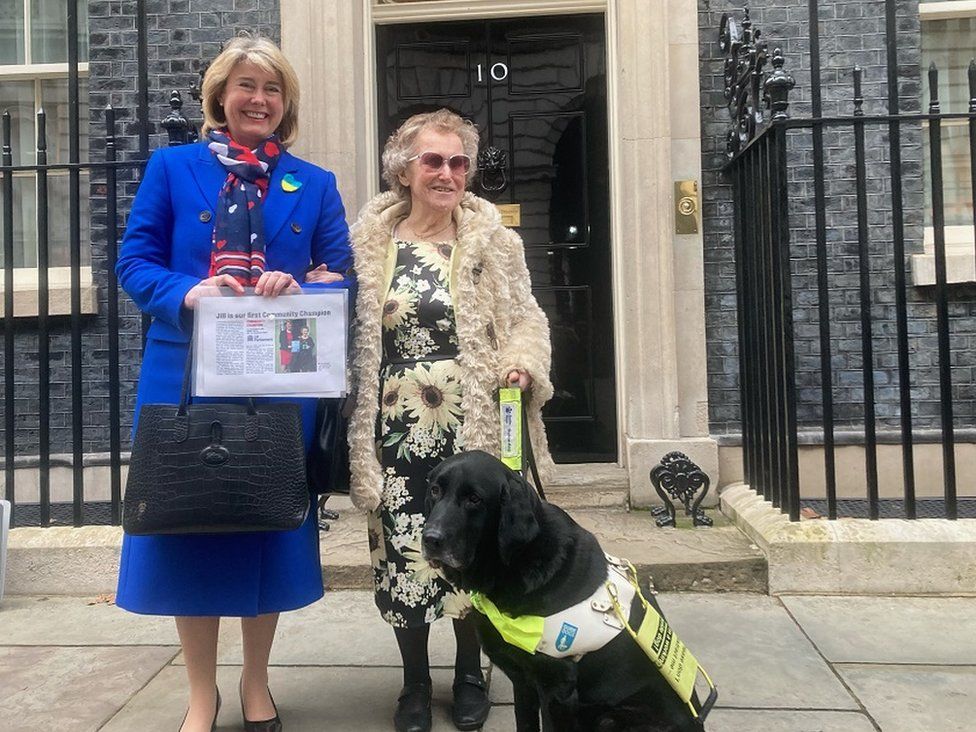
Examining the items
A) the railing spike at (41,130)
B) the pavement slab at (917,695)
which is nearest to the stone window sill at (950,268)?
the pavement slab at (917,695)

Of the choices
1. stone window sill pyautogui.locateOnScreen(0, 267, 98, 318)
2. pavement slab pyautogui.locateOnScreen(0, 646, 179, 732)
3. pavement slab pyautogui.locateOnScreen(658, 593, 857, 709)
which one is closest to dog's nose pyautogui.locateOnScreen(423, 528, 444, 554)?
pavement slab pyautogui.locateOnScreen(658, 593, 857, 709)

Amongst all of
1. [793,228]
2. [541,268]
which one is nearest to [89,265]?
[541,268]

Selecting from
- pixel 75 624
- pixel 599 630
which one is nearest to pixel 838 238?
pixel 599 630

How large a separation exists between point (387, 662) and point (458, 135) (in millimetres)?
1882

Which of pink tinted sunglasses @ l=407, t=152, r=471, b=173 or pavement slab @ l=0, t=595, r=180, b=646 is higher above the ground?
pink tinted sunglasses @ l=407, t=152, r=471, b=173

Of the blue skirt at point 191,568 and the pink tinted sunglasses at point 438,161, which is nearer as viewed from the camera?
the blue skirt at point 191,568

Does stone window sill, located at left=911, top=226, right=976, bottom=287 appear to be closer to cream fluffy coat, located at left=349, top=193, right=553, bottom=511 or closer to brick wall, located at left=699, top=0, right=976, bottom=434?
brick wall, located at left=699, top=0, right=976, bottom=434

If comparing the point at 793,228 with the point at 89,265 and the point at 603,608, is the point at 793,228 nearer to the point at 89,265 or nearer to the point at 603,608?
the point at 603,608

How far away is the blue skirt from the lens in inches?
92.9

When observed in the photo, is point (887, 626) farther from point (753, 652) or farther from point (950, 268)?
point (950, 268)

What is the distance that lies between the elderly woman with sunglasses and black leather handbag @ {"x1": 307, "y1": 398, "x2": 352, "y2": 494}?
0.04 m

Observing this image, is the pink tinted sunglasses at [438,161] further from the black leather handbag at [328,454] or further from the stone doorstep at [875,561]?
the stone doorstep at [875,561]

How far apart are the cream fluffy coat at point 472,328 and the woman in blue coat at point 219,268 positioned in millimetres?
163

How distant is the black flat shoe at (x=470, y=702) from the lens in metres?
2.60
